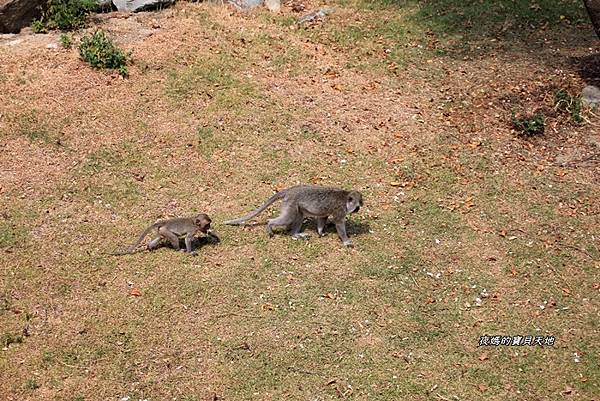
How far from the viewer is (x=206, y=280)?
28.5 feet

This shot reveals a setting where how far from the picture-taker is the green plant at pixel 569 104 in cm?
1198

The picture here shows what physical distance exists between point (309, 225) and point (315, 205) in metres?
0.69

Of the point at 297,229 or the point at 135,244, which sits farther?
the point at 297,229

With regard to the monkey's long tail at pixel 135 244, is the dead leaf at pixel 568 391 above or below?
below

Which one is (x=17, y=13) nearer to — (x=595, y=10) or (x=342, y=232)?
(x=342, y=232)

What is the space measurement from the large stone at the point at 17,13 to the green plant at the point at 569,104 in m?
9.77

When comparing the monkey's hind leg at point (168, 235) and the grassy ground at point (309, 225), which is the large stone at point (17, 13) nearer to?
the grassy ground at point (309, 225)

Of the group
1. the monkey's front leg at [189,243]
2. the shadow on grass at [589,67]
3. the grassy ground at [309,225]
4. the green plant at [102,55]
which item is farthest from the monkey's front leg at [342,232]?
the shadow on grass at [589,67]

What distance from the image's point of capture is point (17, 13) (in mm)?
13695

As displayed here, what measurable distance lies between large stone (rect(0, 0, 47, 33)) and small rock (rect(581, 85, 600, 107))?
10239 millimetres

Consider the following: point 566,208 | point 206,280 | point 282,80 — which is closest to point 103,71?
point 282,80

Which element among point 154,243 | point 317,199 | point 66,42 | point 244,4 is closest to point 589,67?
point 317,199

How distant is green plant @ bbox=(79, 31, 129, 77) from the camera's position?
12.7m

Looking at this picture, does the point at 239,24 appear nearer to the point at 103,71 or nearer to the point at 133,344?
the point at 103,71
